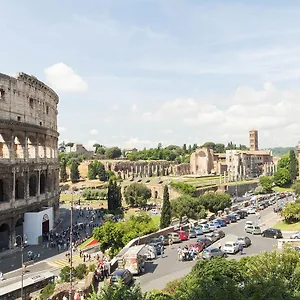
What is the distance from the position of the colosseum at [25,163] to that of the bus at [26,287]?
13869mm

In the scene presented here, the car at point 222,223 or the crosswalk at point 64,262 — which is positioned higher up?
the car at point 222,223

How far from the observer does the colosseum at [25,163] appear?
38.8 m

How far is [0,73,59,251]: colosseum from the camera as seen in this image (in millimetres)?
38750

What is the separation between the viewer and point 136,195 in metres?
83.3

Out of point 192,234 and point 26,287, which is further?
point 192,234

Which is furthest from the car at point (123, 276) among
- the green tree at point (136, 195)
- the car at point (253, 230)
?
the green tree at point (136, 195)

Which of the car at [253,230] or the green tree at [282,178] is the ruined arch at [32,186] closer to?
the car at [253,230]

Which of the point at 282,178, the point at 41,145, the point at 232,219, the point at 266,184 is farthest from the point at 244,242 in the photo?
the point at 282,178

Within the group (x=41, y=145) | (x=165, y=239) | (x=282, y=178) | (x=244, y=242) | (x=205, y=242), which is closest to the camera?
(x=244, y=242)

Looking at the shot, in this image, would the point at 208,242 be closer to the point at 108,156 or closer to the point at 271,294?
the point at 271,294

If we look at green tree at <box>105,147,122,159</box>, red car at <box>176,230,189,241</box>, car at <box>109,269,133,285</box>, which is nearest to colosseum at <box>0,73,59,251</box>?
red car at <box>176,230,189,241</box>

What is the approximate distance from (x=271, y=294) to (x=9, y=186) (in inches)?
1233

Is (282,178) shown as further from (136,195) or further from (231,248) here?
(231,248)

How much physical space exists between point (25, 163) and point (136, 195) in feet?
143
